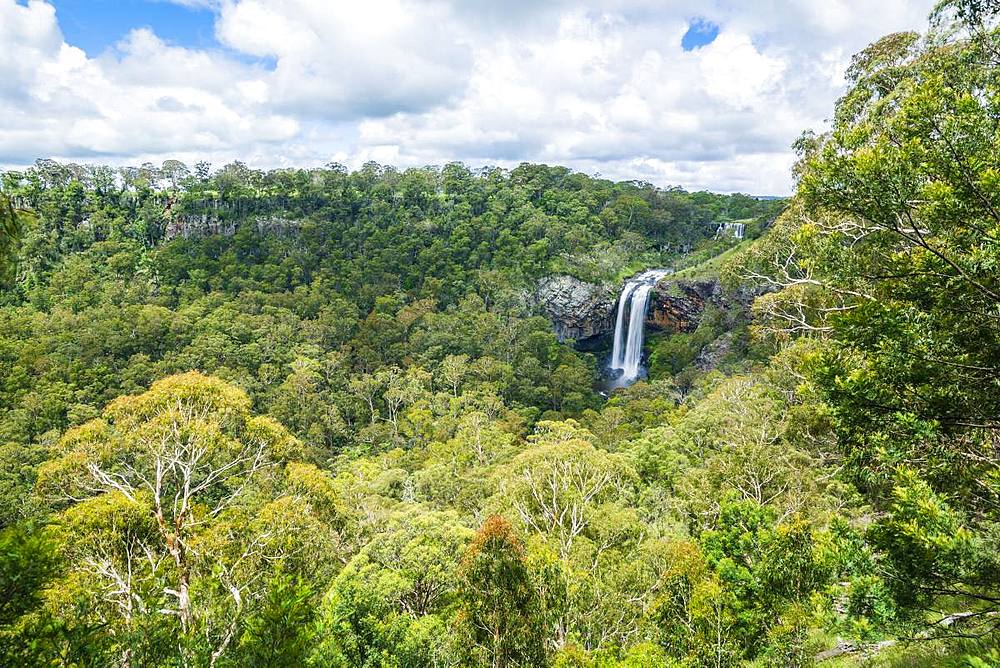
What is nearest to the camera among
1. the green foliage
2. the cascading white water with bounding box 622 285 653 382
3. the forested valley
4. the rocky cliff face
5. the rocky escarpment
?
the forested valley

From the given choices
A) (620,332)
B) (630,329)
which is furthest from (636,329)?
(620,332)

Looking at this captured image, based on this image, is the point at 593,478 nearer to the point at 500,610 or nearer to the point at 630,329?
the point at 500,610

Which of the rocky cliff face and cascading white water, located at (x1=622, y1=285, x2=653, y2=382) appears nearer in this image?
the rocky cliff face

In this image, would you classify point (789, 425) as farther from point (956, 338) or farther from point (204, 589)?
point (204, 589)

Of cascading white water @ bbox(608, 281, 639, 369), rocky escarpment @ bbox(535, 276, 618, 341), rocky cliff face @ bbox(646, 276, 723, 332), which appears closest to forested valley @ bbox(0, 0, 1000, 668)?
rocky cliff face @ bbox(646, 276, 723, 332)

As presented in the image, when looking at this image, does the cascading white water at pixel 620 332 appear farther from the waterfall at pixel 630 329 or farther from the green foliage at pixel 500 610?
the green foliage at pixel 500 610

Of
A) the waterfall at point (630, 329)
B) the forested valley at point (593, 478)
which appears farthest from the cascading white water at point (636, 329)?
the forested valley at point (593, 478)

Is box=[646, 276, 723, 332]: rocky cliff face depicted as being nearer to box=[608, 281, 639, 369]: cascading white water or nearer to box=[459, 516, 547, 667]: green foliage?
box=[608, 281, 639, 369]: cascading white water
